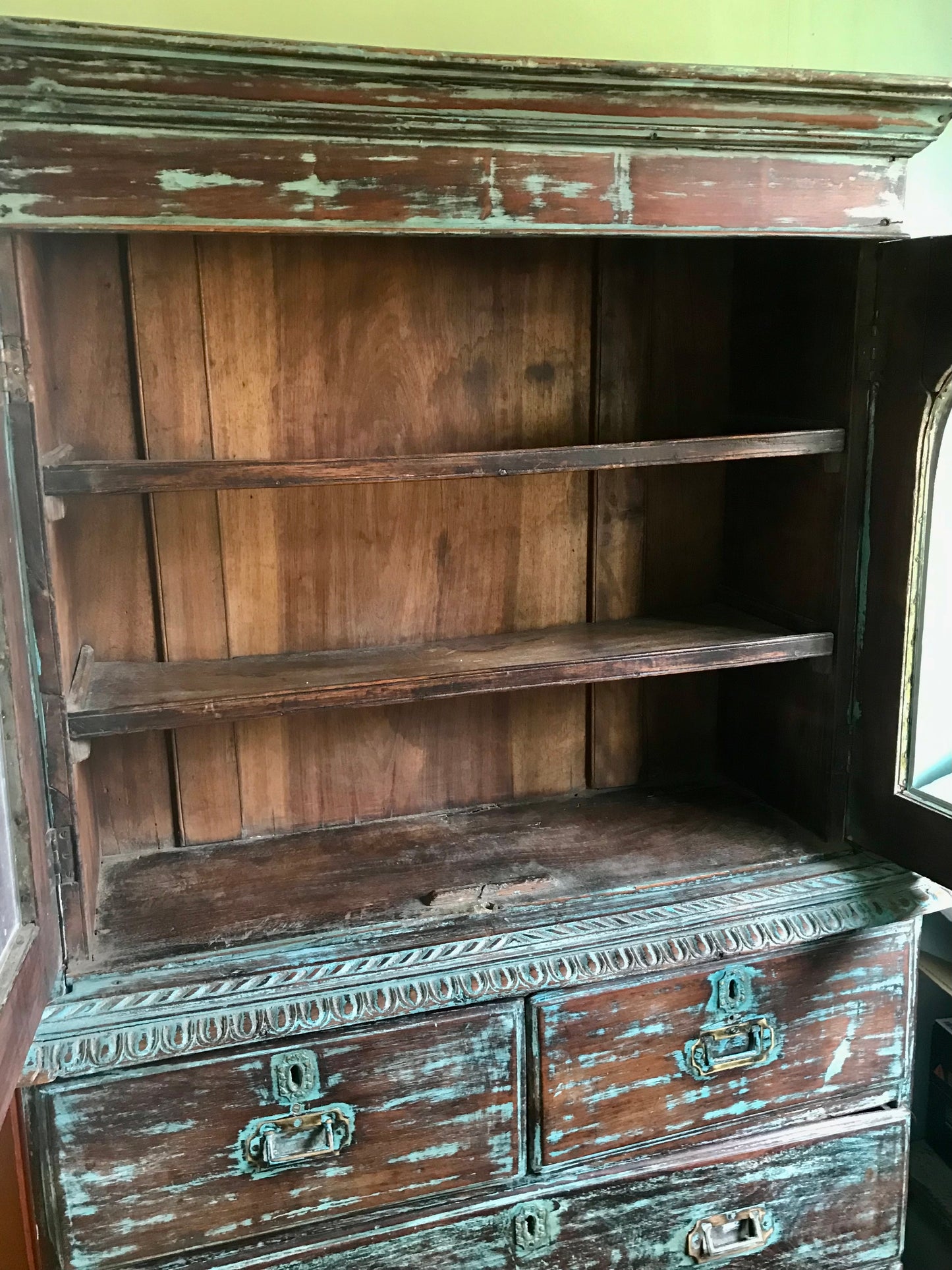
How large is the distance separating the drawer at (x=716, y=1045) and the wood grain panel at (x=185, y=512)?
0.58 metres

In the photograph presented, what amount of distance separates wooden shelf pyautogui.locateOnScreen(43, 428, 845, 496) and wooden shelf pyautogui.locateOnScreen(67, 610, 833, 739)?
25 cm

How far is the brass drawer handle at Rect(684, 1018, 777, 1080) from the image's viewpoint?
1.31 m

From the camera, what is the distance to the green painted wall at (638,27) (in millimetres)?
1336

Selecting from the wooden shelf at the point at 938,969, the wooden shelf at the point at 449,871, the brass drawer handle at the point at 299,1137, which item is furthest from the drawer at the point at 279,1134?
the wooden shelf at the point at 938,969

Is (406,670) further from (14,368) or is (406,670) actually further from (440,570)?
(14,368)

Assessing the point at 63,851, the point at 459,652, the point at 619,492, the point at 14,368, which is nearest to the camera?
the point at 14,368

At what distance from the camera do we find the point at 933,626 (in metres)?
1.32

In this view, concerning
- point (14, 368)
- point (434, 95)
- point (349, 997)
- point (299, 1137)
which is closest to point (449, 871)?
point (349, 997)

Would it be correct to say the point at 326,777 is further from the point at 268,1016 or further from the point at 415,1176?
the point at 415,1176

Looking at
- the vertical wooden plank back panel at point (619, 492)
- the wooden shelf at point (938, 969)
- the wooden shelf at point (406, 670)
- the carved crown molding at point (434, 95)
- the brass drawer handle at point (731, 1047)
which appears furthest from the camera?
the wooden shelf at point (938, 969)

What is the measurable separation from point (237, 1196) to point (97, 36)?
120 centimetres

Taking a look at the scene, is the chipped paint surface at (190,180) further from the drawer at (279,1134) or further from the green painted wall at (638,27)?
the drawer at (279,1134)

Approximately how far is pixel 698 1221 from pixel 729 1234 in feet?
0.20

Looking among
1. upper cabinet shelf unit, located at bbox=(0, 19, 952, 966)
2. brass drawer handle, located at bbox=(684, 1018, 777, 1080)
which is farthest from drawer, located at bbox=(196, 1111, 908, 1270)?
upper cabinet shelf unit, located at bbox=(0, 19, 952, 966)
